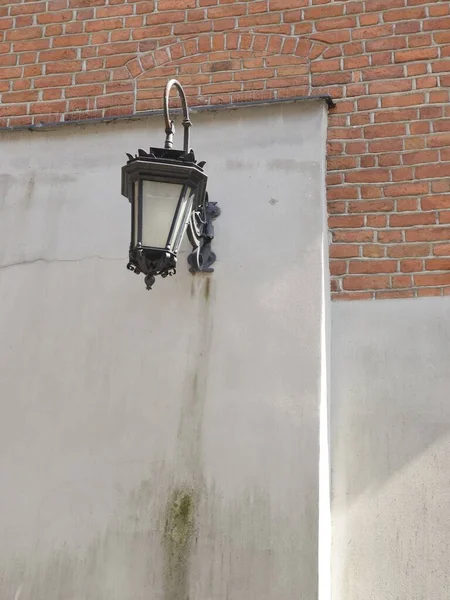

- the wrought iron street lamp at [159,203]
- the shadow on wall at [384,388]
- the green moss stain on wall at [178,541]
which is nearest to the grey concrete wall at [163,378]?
the green moss stain on wall at [178,541]

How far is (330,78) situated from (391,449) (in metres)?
1.82

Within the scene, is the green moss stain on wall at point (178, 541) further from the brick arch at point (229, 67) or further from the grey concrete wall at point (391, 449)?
the brick arch at point (229, 67)

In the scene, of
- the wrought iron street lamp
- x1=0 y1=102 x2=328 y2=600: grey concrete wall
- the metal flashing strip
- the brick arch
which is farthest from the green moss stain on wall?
the brick arch

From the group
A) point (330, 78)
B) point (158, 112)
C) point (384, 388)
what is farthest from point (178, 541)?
point (330, 78)

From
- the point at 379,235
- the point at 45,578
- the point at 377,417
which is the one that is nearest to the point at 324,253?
the point at 379,235

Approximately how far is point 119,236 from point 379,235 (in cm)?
120

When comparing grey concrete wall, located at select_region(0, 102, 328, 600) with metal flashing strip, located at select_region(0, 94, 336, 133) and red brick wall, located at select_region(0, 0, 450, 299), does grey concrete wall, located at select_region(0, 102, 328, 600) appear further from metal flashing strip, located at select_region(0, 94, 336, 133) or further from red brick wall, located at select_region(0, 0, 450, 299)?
red brick wall, located at select_region(0, 0, 450, 299)

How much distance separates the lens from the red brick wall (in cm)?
393

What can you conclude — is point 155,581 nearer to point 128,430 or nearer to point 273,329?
point 128,430

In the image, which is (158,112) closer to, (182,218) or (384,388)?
(182,218)

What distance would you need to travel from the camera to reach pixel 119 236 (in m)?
4.06

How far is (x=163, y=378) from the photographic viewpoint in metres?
3.79

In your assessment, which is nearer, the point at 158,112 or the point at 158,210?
the point at 158,210

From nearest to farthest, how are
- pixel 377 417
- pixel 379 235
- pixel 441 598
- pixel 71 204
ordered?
pixel 441 598, pixel 377 417, pixel 379 235, pixel 71 204
